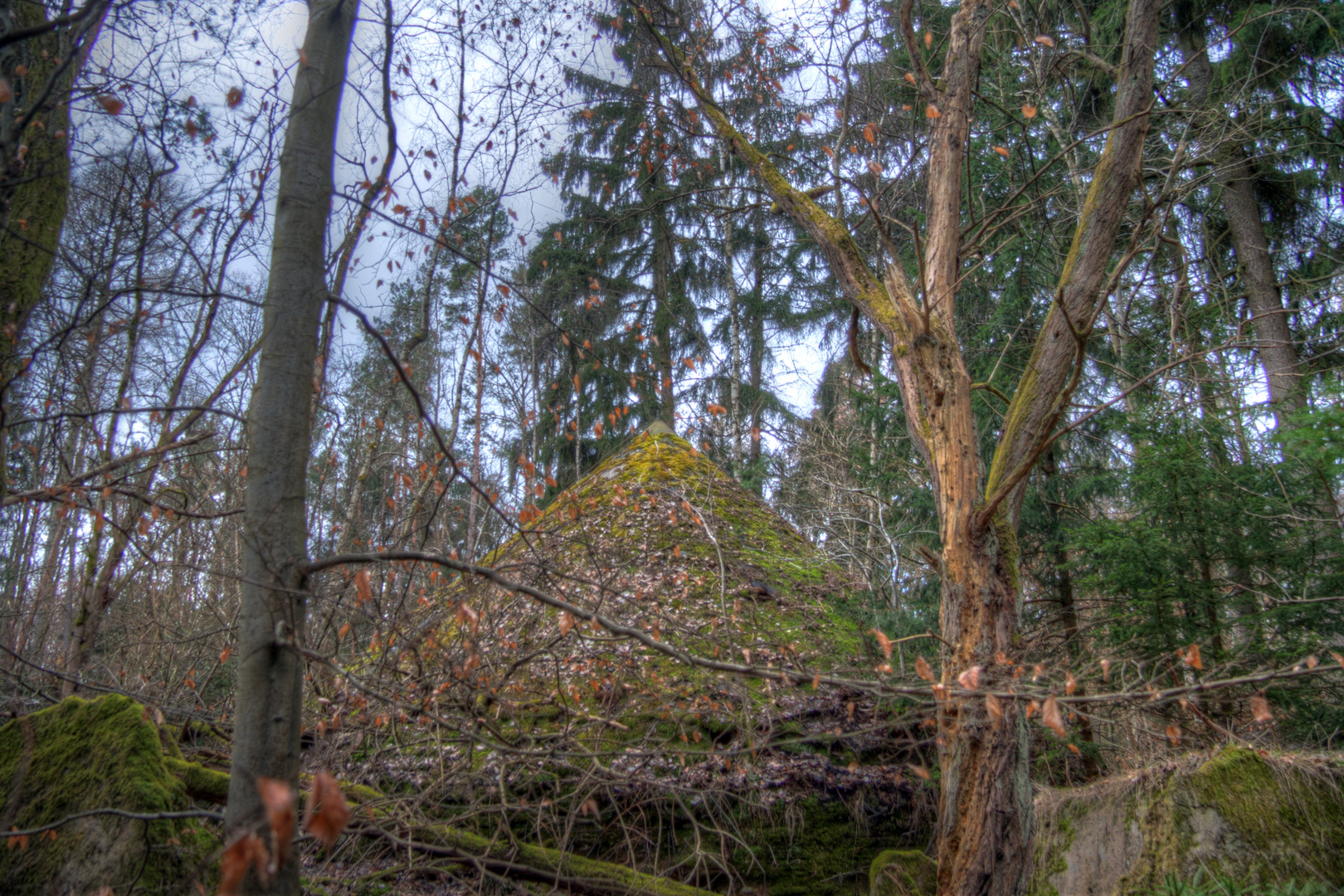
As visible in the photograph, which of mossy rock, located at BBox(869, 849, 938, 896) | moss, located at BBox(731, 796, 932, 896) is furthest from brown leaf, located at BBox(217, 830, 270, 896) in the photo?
mossy rock, located at BBox(869, 849, 938, 896)

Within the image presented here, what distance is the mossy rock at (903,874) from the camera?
4254 millimetres

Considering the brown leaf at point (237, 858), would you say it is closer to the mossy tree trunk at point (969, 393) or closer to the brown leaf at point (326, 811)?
the brown leaf at point (326, 811)

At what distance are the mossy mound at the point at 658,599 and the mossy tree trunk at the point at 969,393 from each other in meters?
0.90

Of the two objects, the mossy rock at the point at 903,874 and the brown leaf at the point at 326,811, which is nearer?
the brown leaf at the point at 326,811

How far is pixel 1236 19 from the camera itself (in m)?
8.48

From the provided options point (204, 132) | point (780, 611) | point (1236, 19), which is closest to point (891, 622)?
point (780, 611)

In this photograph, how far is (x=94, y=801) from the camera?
10.7ft

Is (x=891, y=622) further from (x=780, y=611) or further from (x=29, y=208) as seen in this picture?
(x=29, y=208)

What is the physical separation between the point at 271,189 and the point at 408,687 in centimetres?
268

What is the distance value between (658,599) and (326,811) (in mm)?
4667

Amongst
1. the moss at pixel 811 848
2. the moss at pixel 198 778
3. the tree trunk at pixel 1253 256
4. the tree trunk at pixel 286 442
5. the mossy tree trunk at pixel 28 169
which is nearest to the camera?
the tree trunk at pixel 286 442

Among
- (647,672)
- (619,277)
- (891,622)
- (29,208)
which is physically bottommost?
(647,672)

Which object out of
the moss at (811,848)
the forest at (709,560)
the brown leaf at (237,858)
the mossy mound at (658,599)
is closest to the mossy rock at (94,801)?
the forest at (709,560)

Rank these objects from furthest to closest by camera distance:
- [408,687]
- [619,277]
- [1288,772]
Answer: [619,277] → [1288,772] → [408,687]
